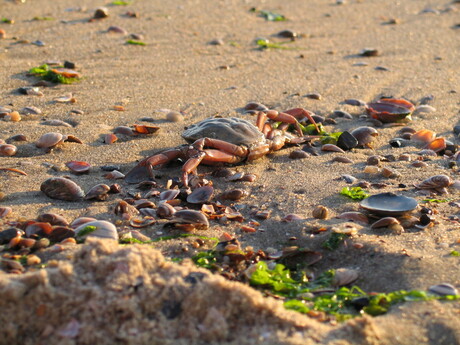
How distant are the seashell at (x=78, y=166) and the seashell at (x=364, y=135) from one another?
8.32ft

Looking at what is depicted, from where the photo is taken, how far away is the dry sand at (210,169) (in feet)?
9.30

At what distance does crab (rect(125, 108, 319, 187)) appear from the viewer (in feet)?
16.4

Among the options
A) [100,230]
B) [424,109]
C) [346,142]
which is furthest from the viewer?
[424,109]

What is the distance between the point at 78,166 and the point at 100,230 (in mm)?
1333

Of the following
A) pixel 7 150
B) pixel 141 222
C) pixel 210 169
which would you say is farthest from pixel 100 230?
pixel 7 150

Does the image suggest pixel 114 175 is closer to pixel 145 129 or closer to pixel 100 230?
pixel 145 129

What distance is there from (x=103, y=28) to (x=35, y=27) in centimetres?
94

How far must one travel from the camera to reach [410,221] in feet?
14.0

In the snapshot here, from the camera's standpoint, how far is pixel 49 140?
5461 mm

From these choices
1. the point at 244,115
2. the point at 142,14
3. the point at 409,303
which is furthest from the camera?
the point at 142,14

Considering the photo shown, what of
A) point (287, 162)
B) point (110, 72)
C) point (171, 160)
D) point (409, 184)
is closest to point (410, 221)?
point (409, 184)

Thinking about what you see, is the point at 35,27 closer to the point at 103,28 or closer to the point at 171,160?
the point at 103,28

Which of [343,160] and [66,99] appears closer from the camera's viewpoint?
[343,160]

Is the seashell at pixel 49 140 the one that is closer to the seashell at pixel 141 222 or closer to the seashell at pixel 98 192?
the seashell at pixel 98 192
